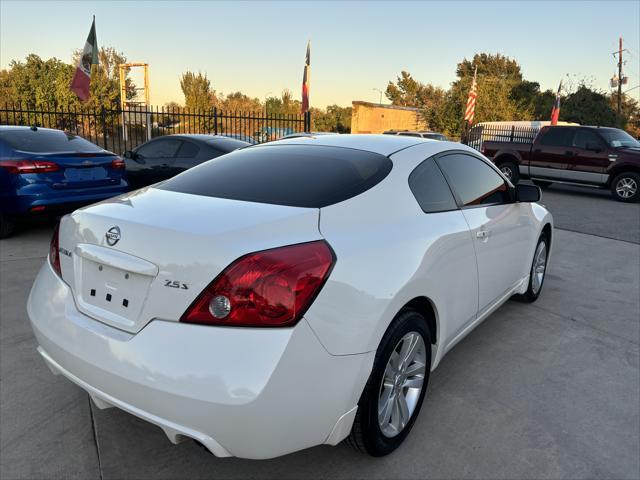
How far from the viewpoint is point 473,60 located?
238ft

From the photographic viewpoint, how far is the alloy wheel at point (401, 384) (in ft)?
7.88

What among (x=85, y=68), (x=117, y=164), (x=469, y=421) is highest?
(x=85, y=68)

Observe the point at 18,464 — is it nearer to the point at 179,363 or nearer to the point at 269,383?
the point at 179,363

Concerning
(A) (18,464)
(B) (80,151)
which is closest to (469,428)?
(A) (18,464)

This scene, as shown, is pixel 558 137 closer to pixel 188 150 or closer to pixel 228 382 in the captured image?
pixel 188 150

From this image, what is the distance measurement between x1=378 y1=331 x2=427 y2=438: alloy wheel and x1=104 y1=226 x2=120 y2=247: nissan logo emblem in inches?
50.5

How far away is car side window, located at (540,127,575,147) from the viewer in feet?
42.7

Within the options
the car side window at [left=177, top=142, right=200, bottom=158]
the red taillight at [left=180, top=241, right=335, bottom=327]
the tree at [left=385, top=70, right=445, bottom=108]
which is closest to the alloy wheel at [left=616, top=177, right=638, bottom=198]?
the car side window at [left=177, top=142, right=200, bottom=158]

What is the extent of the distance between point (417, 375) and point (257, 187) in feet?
4.18

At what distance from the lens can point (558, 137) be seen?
13.2 m

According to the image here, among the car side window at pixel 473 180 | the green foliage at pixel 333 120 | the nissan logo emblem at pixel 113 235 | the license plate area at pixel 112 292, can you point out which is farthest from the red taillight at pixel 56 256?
the green foliage at pixel 333 120

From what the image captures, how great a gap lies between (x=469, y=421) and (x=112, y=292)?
1.97 m

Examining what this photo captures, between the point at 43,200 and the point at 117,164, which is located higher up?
the point at 117,164

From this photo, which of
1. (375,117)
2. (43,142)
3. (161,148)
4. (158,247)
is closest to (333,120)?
(375,117)
